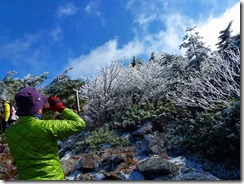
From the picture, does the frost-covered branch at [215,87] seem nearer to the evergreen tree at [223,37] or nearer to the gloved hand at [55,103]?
the evergreen tree at [223,37]

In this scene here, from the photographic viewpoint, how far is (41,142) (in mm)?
2785

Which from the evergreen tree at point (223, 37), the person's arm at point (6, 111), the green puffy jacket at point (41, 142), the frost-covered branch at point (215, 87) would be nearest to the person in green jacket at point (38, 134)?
the green puffy jacket at point (41, 142)

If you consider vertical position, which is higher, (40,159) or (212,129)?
(212,129)


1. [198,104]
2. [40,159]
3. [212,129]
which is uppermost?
[198,104]

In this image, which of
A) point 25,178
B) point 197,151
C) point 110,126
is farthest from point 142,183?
point 110,126

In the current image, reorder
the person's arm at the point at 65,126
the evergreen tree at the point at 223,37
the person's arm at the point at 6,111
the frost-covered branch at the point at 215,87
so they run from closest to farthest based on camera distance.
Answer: the person's arm at the point at 65,126 → the frost-covered branch at the point at 215,87 → the evergreen tree at the point at 223,37 → the person's arm at the point at 6,111

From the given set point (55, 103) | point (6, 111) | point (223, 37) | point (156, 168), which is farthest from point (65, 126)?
point (6, 111)

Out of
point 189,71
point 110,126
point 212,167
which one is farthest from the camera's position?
point 189,71

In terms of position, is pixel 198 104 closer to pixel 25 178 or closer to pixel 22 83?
pixel 25 178

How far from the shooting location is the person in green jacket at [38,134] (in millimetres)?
2766

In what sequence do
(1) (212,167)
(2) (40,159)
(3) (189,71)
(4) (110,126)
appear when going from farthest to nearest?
(3) (189,71) < (4) (110,126) < (1) (212,167) < (2) (40,159)

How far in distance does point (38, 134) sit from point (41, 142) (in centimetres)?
6

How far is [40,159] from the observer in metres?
2.79

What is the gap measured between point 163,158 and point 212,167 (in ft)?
2.14
